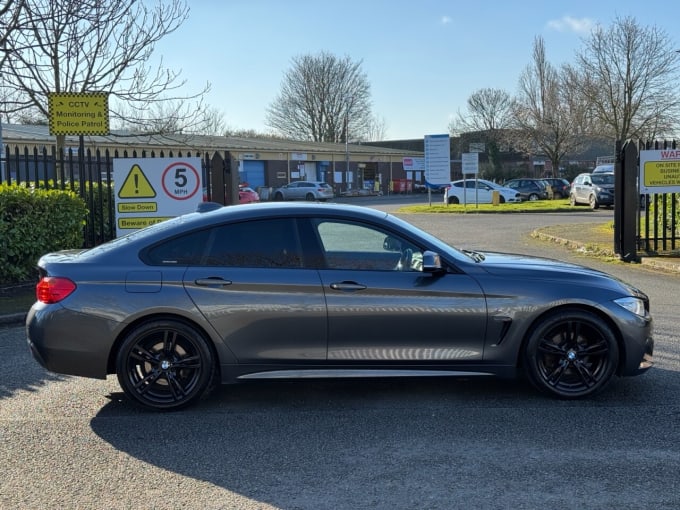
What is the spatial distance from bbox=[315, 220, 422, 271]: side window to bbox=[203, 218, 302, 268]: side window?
24 cm

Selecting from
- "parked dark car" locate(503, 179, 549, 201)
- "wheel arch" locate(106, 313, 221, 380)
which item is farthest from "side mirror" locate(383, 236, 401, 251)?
"parked dark car" locate(503, 179, 549, 201)

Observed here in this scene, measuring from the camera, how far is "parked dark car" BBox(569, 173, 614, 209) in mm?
30703

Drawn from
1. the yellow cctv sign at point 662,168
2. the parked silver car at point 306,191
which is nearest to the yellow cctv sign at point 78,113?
the yellow cctv sign at point 662,168

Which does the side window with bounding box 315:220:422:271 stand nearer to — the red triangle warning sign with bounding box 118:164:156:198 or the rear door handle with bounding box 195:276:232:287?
the rear door handle with bounding box 195:276:232:287

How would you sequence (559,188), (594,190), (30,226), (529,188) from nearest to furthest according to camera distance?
(30,226) → (594,190) → (529,188) → (559,188)

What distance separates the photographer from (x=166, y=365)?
16.8ft

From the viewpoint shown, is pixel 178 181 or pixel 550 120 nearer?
pixel 178 181

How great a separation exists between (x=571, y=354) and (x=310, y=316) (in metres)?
1.99

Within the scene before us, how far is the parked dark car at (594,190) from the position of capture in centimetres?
3070

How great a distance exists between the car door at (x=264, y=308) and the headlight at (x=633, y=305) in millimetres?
2249

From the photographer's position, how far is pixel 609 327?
5.21 meters

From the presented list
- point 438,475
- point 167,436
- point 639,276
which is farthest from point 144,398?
point 639,276

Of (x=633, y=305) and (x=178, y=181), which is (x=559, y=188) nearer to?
(x=178, y=181)

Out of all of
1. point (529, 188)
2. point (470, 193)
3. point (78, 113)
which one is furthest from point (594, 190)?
point (78, 113)
